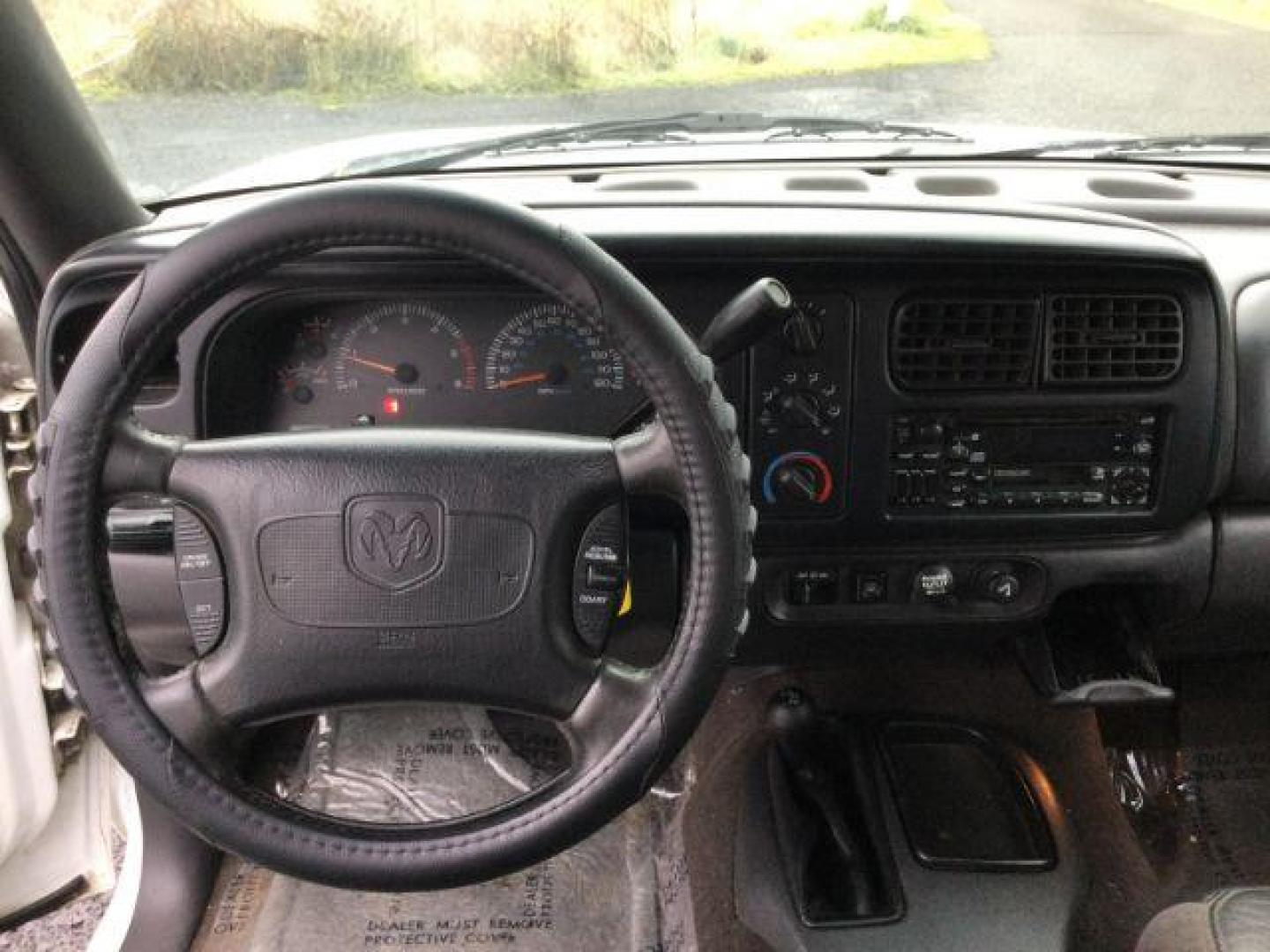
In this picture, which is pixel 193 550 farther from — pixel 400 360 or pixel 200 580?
pixel 400 360

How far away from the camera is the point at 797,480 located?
1.77m

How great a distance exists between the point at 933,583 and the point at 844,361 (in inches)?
15.1

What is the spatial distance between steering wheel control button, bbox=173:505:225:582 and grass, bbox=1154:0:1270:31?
1840 mm

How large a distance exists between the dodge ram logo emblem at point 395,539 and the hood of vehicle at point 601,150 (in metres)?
0.93

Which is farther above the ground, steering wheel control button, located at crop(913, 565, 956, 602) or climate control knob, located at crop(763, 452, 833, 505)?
climate control knob, located at crop(763, 452, 833, 505)

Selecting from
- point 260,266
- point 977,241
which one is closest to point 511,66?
point 977,241

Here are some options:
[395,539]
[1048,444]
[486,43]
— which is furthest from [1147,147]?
[395,539]

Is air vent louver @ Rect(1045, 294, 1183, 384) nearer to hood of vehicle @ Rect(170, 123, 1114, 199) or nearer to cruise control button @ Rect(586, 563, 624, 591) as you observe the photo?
hood of vehicle @ Rect(170, 123, 1114, 199)

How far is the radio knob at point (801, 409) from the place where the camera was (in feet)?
5.67

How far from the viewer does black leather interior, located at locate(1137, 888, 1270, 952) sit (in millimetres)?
1342

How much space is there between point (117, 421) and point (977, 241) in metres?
1.05

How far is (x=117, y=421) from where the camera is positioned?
1229mm

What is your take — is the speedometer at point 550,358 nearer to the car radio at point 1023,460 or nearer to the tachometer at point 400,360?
the tachometer at point 400,360

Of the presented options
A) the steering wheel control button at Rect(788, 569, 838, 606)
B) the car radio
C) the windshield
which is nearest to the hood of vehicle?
the windshield
